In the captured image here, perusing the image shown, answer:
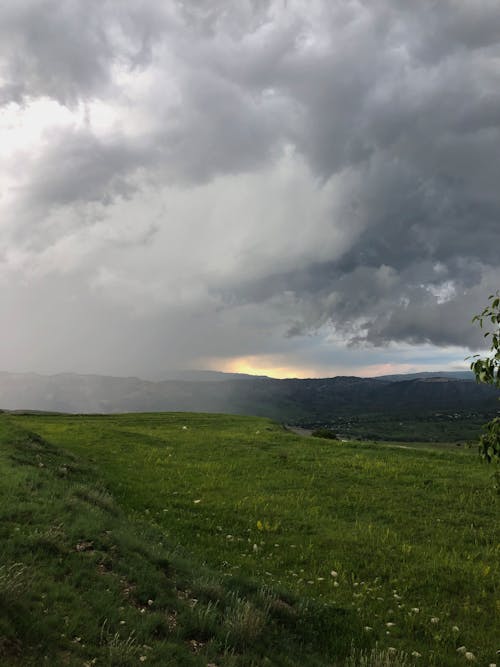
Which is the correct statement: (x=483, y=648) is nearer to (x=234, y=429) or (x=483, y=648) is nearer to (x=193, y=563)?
(x=193, y=563)

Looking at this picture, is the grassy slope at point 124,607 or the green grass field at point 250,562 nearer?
the grassy slope at point 124,607

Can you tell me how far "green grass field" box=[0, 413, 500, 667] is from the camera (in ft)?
26.8

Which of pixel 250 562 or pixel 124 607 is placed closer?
pixel 124 607

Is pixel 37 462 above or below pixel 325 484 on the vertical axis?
above

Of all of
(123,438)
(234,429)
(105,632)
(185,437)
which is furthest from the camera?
(234,429)

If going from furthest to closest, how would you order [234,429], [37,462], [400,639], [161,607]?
1. [234,429]
2. [37,462]
3. [400,639]
4. [161,607]

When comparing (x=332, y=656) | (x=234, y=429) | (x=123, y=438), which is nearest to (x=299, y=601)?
(x=332, y=656)

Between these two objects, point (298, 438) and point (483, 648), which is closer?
point (483, 648)

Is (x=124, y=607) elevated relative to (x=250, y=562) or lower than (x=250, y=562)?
elevated

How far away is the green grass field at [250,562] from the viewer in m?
8.16

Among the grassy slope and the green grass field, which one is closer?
the grassy slope

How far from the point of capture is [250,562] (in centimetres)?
1435

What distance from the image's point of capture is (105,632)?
7.51 meters

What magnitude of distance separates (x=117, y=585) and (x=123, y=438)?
3276 centimetres
